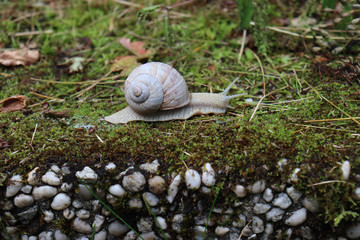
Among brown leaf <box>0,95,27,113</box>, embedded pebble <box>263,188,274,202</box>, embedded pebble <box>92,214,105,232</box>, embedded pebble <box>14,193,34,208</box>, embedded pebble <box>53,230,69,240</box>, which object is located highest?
brown leaf <box>0,95,27,113</box>

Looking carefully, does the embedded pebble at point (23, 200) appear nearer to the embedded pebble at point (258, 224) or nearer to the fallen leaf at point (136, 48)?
the embedded pebble at point (258, 224)

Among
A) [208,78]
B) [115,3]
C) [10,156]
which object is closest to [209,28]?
[208,78]

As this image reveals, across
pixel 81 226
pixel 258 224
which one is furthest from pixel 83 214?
pixel 258 224

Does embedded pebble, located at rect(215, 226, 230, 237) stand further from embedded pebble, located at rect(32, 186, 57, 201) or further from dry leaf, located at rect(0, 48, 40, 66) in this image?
dry leaf, located at rect(0, 48, 40, 66)

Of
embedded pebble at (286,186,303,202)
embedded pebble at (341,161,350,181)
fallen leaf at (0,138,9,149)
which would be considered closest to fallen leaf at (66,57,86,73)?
fallen leaf at (0,138,9,149)

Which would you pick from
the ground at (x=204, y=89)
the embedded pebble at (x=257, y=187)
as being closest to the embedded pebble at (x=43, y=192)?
the ground at (x=204, y=89)

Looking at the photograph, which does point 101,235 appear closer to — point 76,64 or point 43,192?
point 43,192

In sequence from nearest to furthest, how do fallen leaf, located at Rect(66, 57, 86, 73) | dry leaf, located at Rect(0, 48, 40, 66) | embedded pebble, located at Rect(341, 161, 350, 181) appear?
embedded pebble, located at Rect(341, 161, 350, 181)
fallen leaf, located at Rect(66, 57, 86, 73)
dry leaf, located at Rect(0, 48, 40, 66)

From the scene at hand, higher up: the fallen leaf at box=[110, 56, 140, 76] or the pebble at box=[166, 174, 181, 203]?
the fallen leaf at box=[110, 56, 140, 76]
